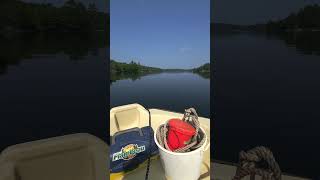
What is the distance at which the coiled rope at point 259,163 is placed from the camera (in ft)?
2.82

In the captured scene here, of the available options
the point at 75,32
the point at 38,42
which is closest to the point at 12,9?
the point at 38,42

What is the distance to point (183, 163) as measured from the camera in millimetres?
2260

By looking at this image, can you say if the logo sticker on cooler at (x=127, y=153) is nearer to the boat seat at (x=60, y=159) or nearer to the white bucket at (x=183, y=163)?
the white bucket at (x=183, y=163)

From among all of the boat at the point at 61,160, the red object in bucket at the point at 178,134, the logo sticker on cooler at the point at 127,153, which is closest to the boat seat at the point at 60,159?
the boat at the point at 61,160

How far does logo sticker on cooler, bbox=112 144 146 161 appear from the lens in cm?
257

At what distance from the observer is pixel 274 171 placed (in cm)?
86

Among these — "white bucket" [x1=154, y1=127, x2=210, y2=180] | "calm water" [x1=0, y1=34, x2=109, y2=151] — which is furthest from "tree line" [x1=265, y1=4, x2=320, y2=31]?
"white bucket" [x1=154, y1=127, x2=210, y2=180]

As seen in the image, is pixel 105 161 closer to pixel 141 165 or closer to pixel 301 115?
pixel 141 165

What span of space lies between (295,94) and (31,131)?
15833mm

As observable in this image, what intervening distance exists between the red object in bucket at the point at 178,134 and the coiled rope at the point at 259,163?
1.30 meters

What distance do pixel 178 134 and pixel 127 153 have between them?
0.60m

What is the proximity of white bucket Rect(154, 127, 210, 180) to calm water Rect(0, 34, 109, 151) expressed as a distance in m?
0.65

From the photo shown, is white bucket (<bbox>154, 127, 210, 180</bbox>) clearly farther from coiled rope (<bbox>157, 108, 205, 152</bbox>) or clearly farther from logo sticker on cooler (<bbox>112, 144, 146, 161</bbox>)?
logo sticker on cooler (<bbox>112, 144, 146, 161</bbox>)

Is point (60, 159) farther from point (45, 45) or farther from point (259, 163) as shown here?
point (45, 45)
